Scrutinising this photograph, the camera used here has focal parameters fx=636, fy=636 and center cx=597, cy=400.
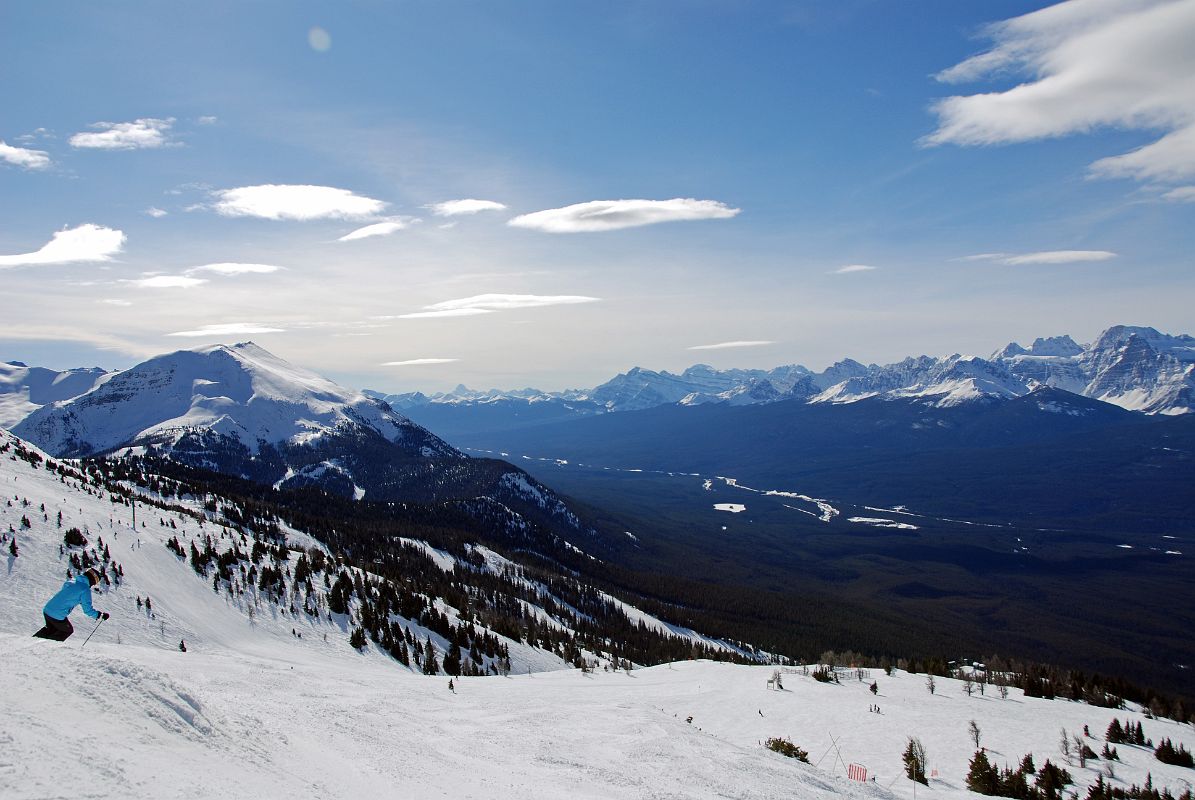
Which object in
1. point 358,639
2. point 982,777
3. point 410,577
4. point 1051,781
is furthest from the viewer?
point 410,577

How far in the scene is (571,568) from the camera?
181 m

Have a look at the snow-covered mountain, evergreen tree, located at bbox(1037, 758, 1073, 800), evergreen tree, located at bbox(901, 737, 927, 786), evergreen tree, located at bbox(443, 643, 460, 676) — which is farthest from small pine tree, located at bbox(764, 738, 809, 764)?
evergreen tree, located at bbox(443, 643, 460, 676)

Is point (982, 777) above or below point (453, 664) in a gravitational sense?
above

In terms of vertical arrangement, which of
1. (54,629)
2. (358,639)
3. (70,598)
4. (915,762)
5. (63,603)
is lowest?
(358,639)

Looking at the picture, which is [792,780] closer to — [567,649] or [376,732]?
[376,732]

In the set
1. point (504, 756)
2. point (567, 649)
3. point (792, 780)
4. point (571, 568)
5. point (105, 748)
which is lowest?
point (571, 568)

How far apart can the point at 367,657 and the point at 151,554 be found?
19700mm

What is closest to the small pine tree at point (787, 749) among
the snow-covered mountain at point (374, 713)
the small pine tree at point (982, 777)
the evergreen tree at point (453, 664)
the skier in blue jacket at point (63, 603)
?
the snow-covered mountain at point (374, 713)

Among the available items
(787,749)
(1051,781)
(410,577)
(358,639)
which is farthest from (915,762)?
(410,577)

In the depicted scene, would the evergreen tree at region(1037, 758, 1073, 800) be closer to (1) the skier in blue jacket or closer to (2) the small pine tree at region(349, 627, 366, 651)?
(1) the skier in blue jacket

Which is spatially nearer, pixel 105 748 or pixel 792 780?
pixel 105 748

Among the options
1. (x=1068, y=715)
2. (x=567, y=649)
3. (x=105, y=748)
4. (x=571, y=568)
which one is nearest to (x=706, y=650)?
(x=567, y=649)

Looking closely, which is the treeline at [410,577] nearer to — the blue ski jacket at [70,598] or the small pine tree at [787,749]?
the small pine tree at [787,749]

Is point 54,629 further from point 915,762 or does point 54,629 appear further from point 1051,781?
point 1051,781
